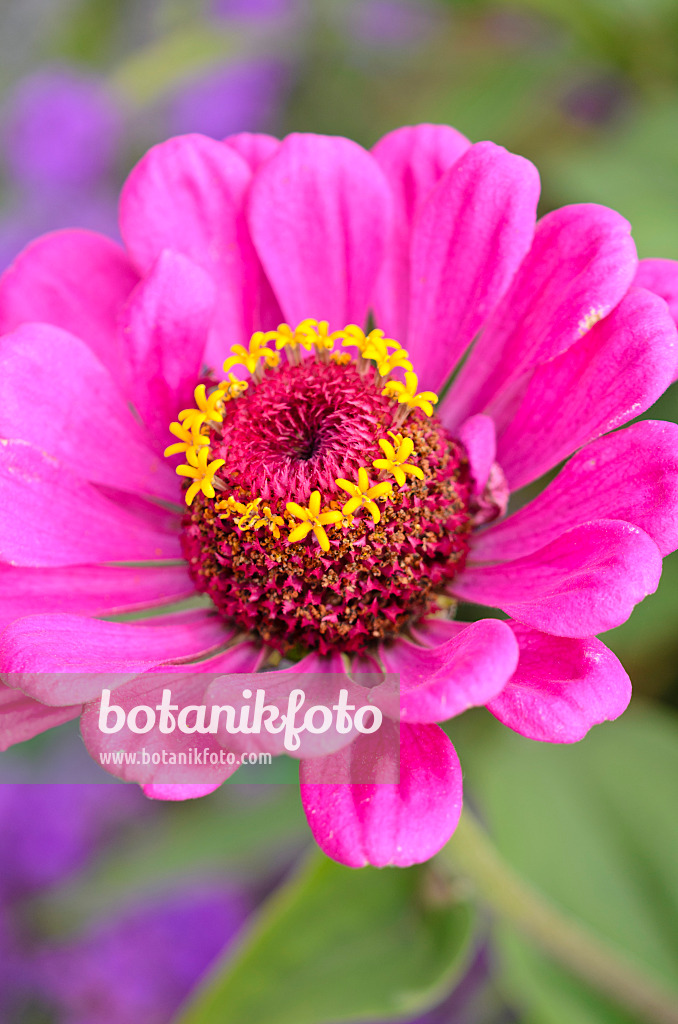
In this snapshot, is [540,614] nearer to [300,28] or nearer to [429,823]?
[429,823]

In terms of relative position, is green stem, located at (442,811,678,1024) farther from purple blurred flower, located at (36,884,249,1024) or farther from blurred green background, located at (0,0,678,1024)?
purple blurred flower, located at (36,884,249,1024)

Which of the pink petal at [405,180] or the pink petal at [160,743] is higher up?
the pink petal at [405,180]

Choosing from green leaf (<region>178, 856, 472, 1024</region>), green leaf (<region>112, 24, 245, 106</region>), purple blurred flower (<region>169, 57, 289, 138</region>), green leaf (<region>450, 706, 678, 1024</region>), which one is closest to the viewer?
green leaf (<region>178, 856, 472, 1024</region>)

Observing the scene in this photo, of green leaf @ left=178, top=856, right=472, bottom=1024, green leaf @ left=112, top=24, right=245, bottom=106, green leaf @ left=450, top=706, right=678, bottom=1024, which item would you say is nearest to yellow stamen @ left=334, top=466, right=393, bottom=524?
green leaf @ left=178, top=856, right=472, bottom=1024

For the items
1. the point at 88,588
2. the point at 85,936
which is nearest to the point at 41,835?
the point at 85,936

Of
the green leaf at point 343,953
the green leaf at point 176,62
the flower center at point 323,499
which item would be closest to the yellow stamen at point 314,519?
the flower center at point 323,499

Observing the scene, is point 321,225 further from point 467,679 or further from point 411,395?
point 467,679

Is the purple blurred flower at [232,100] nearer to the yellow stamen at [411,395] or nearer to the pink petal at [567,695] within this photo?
the yellow stamen at [411,395]
